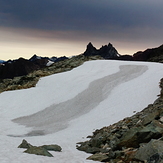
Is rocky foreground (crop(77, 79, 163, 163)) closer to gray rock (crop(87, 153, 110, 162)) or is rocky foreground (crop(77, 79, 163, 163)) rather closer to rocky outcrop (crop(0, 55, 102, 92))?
gray rock (crop(87, 153, 110, 162))

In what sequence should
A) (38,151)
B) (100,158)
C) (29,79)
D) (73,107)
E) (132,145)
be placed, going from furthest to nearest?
(29,79) → (73,107) → (132,145) → (38,151) → (100,158)

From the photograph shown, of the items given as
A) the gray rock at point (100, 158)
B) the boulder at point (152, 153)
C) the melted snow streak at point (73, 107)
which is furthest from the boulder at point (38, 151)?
the melted snow streak at point (73, 107)

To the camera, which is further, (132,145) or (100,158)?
(132,145)

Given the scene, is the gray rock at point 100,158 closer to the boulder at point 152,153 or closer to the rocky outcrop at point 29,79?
the boulder at point 152,153

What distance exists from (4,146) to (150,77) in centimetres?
2376

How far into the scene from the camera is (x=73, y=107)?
2666 cm

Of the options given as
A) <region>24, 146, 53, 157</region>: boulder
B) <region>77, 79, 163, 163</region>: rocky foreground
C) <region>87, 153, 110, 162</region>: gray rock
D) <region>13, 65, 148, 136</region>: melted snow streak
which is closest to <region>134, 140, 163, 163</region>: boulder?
<region>77, 79, 163, 163</region>: rocky foreground

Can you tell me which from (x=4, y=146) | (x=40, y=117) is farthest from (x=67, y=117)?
(x=4, y=146)

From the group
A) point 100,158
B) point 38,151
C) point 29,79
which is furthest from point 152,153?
point 29,79

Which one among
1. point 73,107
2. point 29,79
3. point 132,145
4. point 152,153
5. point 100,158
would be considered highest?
point 29,79

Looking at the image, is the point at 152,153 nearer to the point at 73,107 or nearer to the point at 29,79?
the point at 73,107

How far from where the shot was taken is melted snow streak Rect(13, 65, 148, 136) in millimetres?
22267

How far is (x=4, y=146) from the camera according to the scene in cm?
1370

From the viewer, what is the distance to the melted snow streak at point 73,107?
73.1ft
